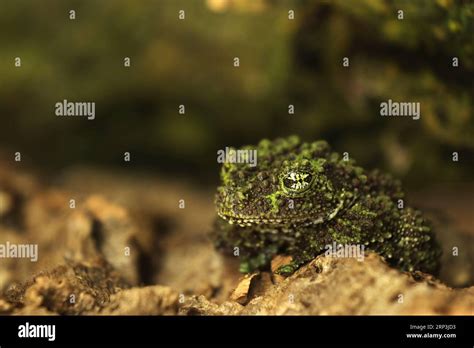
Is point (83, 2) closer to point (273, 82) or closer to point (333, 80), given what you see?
point (273, 82)

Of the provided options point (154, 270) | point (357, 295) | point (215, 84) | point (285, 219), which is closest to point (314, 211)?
point (285, 219)

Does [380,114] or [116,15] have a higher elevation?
[116,15]

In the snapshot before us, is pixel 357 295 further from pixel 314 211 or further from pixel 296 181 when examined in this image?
pixel 296 181

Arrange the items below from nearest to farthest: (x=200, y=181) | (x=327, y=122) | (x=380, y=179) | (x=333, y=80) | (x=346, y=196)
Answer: (x=346, y=196)
(x=380, y=179)
(x=333, y=80)
(x=327, y=122)
(x=200, y=181)

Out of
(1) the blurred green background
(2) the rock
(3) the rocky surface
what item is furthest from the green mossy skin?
(1) the blurred green background

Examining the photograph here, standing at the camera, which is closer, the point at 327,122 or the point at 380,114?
the point at 380,114

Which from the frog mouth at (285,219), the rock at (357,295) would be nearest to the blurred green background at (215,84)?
the frog mouth at (285,219)

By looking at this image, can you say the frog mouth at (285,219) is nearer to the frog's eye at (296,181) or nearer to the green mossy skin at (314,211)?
the green mossy skin at (314,211)
